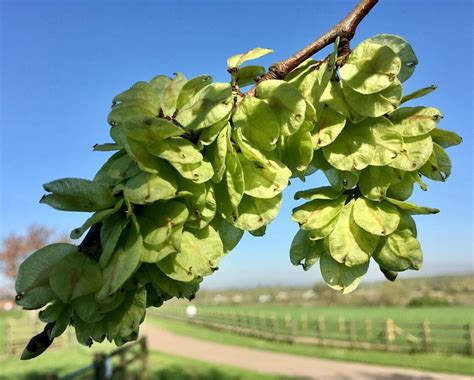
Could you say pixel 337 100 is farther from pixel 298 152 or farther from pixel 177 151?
pixel 177 151

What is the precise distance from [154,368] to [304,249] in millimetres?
15203

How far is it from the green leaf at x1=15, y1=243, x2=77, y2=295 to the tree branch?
1.36 ft

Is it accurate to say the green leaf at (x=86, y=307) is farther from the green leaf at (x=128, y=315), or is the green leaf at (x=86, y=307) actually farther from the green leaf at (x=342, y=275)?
the green leaf at (x=342, y=275)

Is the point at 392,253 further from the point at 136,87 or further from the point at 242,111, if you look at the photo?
the point at 136,87

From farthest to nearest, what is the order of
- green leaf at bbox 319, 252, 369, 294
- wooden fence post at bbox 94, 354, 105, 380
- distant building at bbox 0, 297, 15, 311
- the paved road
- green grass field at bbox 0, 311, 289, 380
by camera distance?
distant building at bbox 0, 297, 15, 311
the paved road
green grass field at bbox 0, 311, 289, 380
wooden fence post at bbox 94, 354, 105, 380
green leaf at bbox 319, 252, 369, 294

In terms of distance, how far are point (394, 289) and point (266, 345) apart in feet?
91.7

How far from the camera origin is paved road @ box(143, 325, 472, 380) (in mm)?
14383

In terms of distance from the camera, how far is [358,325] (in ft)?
86.4

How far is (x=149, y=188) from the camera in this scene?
2.36ft

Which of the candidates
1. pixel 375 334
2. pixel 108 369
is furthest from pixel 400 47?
pixel 375 334

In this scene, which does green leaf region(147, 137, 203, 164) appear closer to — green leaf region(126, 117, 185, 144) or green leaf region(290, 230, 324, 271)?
green leaf region(126, 117, 185, 144)

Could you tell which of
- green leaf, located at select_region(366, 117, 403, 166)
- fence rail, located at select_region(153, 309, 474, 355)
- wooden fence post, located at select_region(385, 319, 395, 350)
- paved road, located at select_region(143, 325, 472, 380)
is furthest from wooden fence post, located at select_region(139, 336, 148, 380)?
wooden fence post, located at select_region(385, 319, 395, 350)

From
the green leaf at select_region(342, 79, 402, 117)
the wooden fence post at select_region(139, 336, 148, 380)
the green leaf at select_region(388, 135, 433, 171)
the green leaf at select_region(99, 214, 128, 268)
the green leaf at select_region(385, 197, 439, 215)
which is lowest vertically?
the wooden fence post at select_region(139, 336, 148, 380)

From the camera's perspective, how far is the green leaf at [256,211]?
32.7 inches
